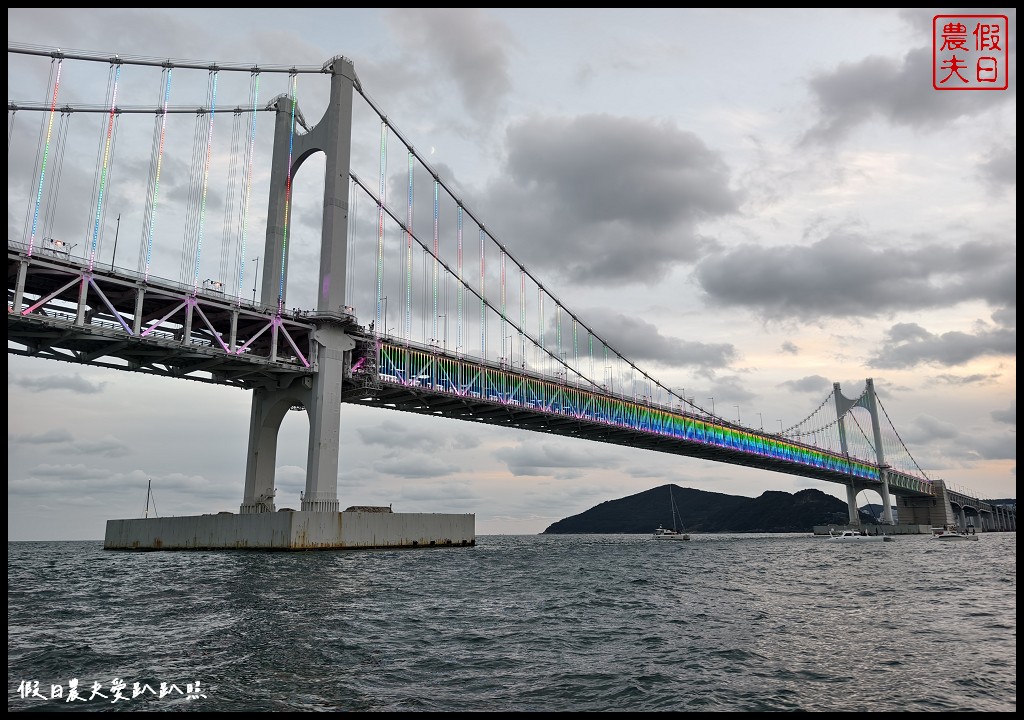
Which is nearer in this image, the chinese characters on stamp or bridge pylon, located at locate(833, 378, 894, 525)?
the chinese characters on stamp

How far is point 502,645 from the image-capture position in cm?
1523

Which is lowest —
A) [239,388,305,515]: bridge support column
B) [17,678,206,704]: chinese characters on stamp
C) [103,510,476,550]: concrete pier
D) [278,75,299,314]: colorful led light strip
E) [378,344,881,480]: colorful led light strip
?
[103,510,476,550]: concrete pier

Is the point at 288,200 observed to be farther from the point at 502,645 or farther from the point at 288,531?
the point at 502,645

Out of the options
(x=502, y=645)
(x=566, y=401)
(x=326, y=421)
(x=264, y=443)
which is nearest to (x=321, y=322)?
(x=326, y=421)

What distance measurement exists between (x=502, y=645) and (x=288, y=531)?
108 ft

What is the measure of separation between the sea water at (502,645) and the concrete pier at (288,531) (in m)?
16.2

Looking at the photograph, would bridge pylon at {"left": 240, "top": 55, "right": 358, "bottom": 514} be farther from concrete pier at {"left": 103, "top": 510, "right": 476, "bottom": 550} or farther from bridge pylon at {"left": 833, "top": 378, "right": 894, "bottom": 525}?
bridge pylon at {"left": 833, "top": 378, "right": 894, "bottom": 525}

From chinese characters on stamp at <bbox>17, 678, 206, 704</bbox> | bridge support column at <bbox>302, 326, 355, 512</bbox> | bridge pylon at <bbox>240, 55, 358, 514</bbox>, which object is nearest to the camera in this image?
chinese characters on stamp at <bbox>17, 678, 206, 704</bbox>

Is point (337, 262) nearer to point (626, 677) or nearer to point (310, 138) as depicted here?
point (310, 138)

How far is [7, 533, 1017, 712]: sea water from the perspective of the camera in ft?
36.3

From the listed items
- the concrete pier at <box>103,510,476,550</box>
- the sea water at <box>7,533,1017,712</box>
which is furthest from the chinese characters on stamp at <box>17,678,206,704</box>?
the concrete pier at <box>103,510,476,550</box>

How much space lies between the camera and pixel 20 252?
4088cm

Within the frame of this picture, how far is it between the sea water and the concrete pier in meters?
16.2

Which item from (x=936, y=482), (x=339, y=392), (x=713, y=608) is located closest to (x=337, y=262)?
(x=339, y=392)
